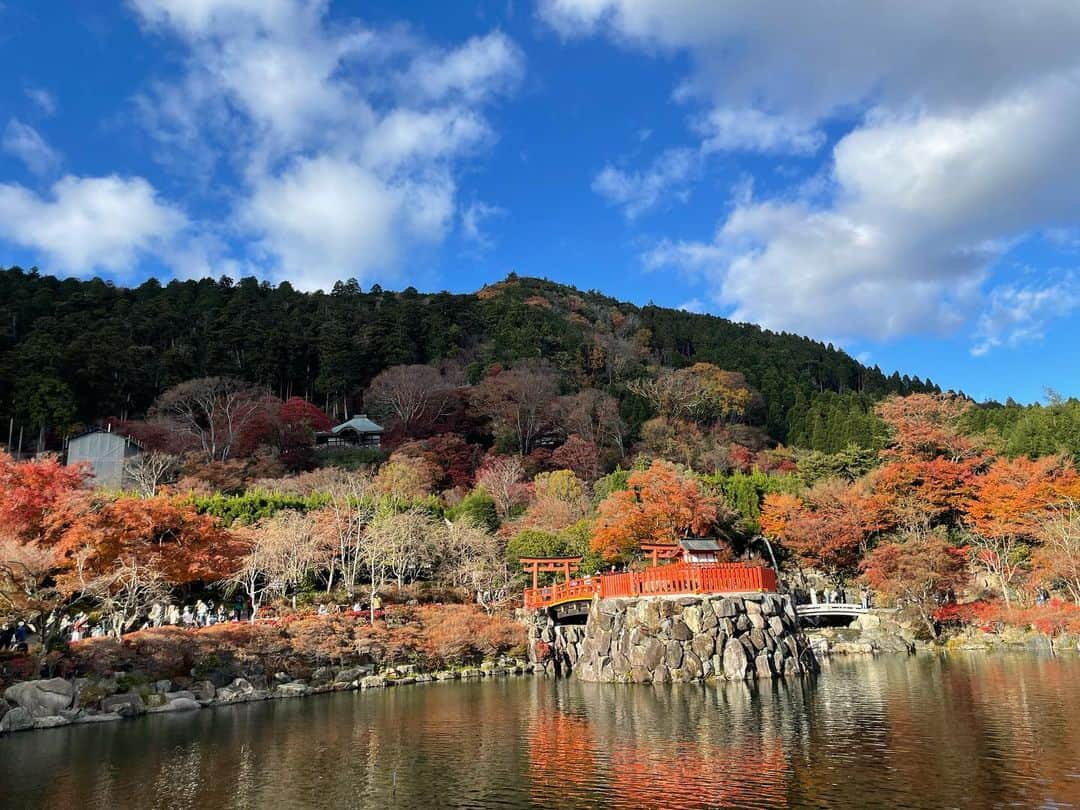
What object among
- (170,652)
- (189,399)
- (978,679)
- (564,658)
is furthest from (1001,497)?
(189,399)

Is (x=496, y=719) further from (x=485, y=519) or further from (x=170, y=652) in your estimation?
(x=485, y=519)

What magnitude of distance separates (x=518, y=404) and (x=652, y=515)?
2179 cm

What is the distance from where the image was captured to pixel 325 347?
6338 cm

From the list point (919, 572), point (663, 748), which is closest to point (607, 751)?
point (663, 748)

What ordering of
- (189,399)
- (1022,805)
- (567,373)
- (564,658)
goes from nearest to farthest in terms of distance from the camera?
(1022,805) < (564,658) < (189,399) < (567,373)

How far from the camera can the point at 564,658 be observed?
2653 centimetres

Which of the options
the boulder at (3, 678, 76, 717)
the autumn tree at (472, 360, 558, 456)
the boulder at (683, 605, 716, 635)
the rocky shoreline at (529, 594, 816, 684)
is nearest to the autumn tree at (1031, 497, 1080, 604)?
the rocky shoreline at (529, 594, 816, 684)

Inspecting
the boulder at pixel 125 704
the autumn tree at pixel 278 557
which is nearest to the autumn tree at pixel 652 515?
the autumn tree at pixel 278 557

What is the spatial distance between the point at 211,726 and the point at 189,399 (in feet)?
129

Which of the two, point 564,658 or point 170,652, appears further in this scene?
point 564,658

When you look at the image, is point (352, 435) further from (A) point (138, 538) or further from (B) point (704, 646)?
(B) point (704, 646)

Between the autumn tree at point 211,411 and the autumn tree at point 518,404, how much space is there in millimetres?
15583

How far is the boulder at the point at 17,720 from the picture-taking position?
1672 centimetres

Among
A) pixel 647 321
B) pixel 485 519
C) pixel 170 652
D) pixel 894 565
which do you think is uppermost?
pixel 647 321
